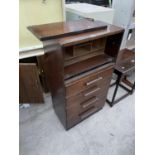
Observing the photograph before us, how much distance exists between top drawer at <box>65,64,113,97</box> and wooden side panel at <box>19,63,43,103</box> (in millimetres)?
558

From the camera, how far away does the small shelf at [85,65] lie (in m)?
1.04

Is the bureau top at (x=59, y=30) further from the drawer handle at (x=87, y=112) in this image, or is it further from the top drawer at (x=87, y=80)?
the drawer handle at (x=87, y=112)

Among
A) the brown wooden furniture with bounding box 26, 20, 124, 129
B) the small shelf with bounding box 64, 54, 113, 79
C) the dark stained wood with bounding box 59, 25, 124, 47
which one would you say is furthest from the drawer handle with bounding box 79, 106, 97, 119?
the dark stained wood with bounding box 59, 25, 124, 47

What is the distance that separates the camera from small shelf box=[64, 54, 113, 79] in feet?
3.41

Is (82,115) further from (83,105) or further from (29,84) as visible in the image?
(29,84)

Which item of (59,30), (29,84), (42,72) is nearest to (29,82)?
(29,84)

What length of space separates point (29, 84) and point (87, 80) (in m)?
0.77

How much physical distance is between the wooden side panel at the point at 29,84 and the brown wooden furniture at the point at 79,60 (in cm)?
30

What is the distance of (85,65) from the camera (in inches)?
44.4

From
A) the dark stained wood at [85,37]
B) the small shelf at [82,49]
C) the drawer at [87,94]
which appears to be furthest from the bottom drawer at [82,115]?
the dark stained wood at [85,37]

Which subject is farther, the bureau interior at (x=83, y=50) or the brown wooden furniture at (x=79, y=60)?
the bureau interior at (x=83, y=50)

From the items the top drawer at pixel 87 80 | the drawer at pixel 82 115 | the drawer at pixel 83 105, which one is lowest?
the drawer at pixel 82 115

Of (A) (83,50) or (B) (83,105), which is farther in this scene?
(B) (83,105)
